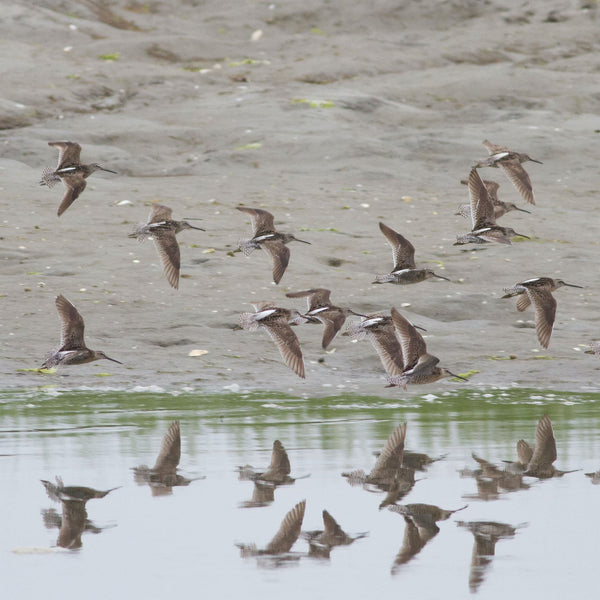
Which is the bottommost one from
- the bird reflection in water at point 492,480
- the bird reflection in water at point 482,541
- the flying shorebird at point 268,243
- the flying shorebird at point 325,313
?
the bird reflection in water at point 482,541

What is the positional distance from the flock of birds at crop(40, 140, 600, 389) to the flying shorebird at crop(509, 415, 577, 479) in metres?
0.81

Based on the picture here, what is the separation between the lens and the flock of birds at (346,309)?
29.3 feet

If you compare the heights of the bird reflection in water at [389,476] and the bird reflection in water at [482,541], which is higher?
the bird reflection in water at [389,476]

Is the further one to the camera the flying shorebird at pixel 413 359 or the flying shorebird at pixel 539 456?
the flying shorebird at pixel 413 359

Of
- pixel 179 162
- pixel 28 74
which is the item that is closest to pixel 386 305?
pixel 179 162

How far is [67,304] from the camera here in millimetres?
8984

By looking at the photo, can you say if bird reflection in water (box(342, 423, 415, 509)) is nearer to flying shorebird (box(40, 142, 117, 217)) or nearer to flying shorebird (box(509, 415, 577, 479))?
flying shorebird (box(509, 415, 577, 479))

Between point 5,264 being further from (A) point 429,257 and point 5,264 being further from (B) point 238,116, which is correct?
(B) point 238,116

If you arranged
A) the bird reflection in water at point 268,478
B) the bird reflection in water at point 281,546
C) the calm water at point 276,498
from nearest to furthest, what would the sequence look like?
the calm water at point 276,498, the bird reflection in water at point 281,546, the bird reflection in water at point 268,478

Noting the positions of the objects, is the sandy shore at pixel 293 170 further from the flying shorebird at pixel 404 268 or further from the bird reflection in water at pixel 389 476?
the bird reflection in water at pixel 389 476

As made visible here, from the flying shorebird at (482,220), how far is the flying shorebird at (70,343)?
3.68 metres

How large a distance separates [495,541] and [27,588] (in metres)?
2.00

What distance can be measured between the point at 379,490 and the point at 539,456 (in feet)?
4.32

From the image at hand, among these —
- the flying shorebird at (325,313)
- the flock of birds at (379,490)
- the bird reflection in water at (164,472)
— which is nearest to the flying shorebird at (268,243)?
the flying shorebird at (325,313)
